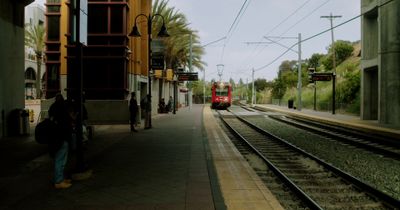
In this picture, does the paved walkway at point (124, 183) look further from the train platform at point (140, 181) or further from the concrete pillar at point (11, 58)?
the concrete pillar at point (11, 58)

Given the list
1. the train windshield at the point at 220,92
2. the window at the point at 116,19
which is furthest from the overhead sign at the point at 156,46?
the train windshield at the point at 220,92

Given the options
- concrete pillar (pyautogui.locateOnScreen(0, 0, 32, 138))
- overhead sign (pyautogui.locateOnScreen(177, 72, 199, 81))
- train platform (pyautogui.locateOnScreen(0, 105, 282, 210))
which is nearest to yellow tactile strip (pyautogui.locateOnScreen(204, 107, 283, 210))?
train platform (pyautogui.locateOnScreen(0, 105, 282, 210))

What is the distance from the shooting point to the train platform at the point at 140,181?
7.18 m

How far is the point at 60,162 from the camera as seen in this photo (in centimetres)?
855

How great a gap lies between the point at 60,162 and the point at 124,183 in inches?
47.1

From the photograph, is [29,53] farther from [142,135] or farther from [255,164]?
[255,164]

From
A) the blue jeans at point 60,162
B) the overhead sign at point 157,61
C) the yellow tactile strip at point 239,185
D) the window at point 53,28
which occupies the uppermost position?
the window at point 53,28

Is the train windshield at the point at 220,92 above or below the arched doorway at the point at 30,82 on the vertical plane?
below

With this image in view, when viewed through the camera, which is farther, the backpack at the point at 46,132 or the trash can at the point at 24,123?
the trash can at the point at 24,123

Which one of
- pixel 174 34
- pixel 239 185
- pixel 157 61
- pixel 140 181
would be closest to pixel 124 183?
pixel 140 181

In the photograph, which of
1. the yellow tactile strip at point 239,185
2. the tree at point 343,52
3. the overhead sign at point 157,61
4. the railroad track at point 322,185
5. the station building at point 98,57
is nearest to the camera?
the yellow tactile strip at point 239,185

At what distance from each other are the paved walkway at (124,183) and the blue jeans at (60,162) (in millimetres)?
230

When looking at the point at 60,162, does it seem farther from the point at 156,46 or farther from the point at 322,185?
the point at 156,46

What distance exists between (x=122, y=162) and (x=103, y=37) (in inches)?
632
